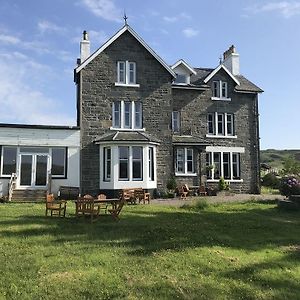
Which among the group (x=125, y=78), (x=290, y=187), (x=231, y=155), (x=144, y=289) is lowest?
(x=144, y=289)

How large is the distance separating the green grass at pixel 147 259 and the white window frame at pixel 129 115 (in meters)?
12.9

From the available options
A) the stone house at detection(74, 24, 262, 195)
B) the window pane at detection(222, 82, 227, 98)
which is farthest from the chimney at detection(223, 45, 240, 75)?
the window pane at detection(222, 82, 227, 98)

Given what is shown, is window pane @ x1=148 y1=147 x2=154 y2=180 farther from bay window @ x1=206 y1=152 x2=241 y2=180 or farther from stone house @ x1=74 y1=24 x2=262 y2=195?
bay window @ x1=206 y1=152 x2=241 y2=180

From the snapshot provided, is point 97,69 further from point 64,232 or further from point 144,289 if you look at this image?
point 144,289

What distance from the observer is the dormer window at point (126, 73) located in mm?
Result: 27094

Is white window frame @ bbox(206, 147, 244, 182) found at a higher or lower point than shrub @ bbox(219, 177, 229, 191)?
higher

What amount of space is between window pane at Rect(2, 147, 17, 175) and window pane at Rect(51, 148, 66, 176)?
7.78 ft

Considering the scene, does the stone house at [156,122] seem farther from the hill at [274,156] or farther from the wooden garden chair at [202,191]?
the hill at [274,156]

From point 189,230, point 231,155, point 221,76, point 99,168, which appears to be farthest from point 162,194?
point 189,230

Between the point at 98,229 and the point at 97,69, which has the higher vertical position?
the point at 97,69

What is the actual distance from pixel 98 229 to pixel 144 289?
519 cm

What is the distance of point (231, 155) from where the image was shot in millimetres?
31500

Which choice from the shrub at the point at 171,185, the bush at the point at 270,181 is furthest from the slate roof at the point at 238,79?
the bush at the point at 270,181

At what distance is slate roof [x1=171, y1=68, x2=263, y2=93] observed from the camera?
3150cm
